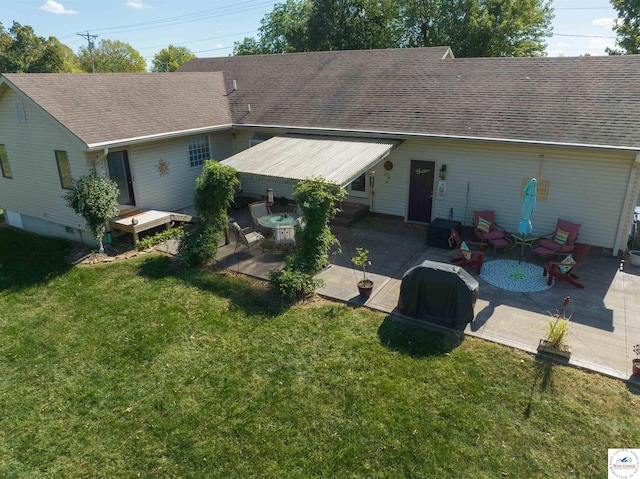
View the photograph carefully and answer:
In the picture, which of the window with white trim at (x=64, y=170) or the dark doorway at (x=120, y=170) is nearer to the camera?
the window with white trim at (x=64, y=170)

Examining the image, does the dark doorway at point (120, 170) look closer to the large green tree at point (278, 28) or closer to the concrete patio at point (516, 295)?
the concrete patio at point (516, 295)

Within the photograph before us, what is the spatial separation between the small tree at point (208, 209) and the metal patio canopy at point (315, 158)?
1.12 metres

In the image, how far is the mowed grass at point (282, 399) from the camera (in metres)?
5.98

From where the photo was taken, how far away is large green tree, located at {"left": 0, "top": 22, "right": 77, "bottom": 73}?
5212cm

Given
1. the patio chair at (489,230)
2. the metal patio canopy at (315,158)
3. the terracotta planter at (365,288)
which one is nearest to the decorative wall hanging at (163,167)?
the metal patio canopy at (315,158)

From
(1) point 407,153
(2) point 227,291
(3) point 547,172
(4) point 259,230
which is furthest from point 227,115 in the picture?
(3) point 547,172

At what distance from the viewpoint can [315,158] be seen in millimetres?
13156

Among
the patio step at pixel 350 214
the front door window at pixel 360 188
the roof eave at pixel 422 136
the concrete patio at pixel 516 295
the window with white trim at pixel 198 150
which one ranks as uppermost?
the roof eave at pixel 422 136

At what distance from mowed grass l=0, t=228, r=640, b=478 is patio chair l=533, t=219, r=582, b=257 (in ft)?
15.7

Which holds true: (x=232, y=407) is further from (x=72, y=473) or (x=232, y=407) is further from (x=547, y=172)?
(x=547, y=172)

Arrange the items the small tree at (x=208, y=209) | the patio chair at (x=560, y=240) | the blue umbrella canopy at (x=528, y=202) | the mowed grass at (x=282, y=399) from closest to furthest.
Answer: the mowed grass at (x=282, y=399)
the blue umbrella canopy at (x=528, y=202)
the patio chair at (x=560, y=240)
the small tree at (x=208, y=209)

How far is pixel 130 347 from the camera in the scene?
858 cm

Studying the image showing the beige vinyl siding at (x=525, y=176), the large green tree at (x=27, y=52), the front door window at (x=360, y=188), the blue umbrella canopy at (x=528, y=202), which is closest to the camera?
the blue umbrella canopy at (x=528, y=202)

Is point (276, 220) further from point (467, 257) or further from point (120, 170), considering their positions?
point (120, 170)
